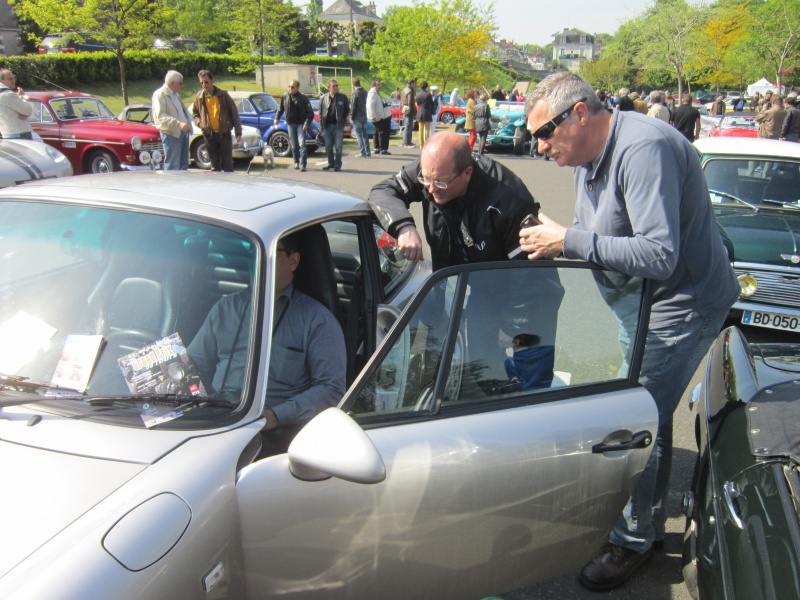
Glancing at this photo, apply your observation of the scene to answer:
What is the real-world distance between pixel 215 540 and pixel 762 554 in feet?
4.70

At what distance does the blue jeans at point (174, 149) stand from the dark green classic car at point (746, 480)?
30.6 ft

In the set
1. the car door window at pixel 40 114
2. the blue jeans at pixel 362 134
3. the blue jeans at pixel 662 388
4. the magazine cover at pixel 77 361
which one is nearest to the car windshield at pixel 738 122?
the blue jeans at pixel 362 134

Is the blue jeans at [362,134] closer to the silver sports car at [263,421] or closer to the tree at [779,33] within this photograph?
the silver sports car at [263,421]

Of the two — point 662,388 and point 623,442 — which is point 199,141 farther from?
point 623,442

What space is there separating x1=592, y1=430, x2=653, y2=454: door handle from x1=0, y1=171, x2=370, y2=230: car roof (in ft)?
4.25

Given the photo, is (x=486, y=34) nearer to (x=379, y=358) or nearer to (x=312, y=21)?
(x=379, y=358)

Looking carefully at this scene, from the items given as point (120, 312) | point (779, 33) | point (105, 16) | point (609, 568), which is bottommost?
point (609, 568)

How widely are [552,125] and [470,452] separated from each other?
3.96ft

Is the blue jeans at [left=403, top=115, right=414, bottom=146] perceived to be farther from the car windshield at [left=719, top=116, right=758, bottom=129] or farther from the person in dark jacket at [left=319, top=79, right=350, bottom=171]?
the car windshield at [left=719, top=116, right=758, bottom=129]

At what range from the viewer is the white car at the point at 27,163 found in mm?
6953

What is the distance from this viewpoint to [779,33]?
3600 centimetres

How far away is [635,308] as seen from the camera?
229 centimetres

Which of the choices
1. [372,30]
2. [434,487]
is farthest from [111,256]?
[372,30]

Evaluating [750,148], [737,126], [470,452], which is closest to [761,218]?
[750,148]
